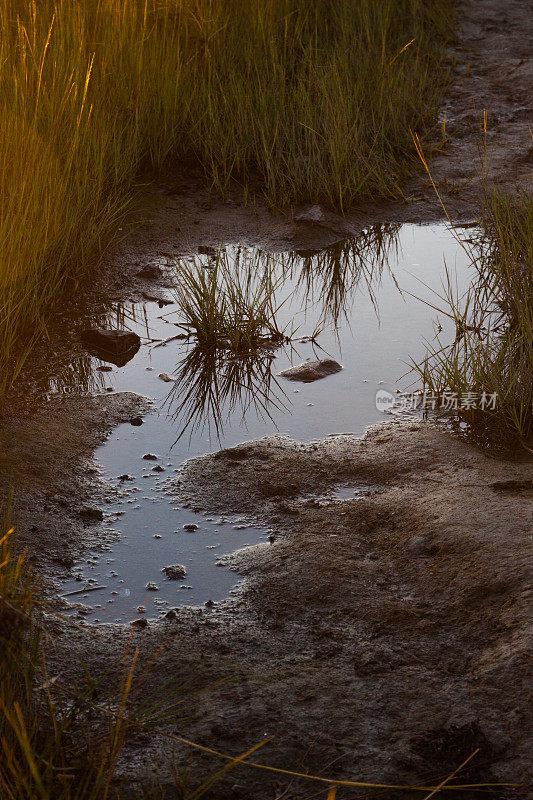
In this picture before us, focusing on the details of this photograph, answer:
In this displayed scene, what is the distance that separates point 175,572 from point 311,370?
1276 millimetres

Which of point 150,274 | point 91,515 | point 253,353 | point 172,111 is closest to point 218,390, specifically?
point 253,353

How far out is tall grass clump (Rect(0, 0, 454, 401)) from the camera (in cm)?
354

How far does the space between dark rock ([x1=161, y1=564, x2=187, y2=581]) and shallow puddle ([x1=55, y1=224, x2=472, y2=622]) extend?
14mm

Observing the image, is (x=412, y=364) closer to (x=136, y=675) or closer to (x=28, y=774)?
(x=136, y=675)

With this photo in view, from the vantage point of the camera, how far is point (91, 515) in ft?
8.30

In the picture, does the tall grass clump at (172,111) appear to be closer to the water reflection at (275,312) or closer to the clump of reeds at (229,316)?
the water reflection at (275,312)

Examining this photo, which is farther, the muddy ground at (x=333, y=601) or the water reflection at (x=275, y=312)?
the water reflection at (x=275, y=312)

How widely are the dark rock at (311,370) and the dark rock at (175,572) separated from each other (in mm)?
1202

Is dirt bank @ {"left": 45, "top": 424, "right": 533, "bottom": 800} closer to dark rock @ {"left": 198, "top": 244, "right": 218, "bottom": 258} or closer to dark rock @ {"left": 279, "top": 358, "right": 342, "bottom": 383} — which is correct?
dark rock @ {"left": 279, "top": 358, "right": 342, "bottom": 383}

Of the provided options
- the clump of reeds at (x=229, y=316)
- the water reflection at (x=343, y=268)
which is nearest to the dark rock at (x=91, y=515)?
the clump of reeds at (x=229, y=316)

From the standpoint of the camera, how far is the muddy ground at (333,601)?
169cm

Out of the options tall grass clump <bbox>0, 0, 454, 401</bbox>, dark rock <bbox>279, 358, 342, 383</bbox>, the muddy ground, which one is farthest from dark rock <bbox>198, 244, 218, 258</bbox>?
dark rock <bbox>279, 358, 342, 383</bbox>

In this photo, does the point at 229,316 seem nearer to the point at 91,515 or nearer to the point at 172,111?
the point at 91,515

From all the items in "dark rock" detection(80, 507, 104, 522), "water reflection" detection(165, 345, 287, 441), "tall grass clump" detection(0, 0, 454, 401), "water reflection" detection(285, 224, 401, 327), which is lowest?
"dark rock" detection(80, 507, 104, 522)
